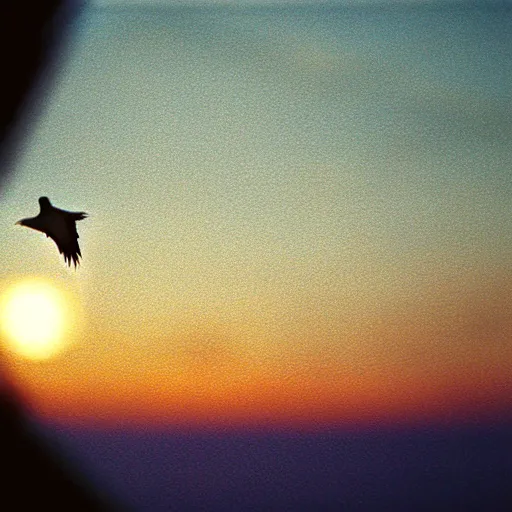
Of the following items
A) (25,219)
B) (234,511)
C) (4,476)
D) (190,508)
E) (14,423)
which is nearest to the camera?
(4,476)

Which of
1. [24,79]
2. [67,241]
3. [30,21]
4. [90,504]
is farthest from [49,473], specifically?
[30,21]

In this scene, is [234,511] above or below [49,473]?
above

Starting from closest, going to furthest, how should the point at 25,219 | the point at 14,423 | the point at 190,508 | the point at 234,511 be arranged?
the point at 14,423, the point at 25,219, the point at 190,508, the point at 234,511

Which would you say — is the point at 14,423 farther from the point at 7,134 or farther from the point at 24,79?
the point at 24,79

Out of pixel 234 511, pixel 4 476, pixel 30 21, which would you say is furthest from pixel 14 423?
pixel 234 511

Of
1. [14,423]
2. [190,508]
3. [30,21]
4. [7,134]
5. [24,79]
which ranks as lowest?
[14,423]

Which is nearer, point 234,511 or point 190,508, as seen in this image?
point 190,508
